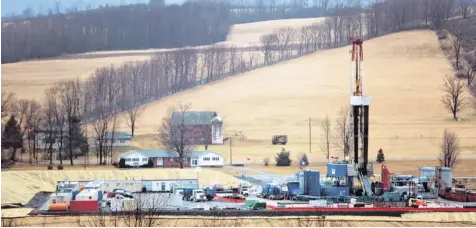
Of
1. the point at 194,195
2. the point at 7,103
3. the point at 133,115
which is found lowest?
the point at 194,195

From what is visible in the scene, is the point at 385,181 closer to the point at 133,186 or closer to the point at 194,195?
the point at 194,195

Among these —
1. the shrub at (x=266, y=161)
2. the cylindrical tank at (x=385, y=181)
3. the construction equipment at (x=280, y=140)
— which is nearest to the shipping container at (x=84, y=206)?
the cylindrical tank at (x=385, y=181)

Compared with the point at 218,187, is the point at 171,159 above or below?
above

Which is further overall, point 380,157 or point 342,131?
point 342,131

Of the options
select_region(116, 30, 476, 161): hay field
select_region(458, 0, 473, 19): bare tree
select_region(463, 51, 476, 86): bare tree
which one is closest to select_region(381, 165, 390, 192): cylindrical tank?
select_region(116, 30, 476, 161): hay field

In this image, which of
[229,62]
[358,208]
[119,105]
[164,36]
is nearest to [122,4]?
[164,36]

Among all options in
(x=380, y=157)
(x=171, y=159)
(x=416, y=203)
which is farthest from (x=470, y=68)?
(x=416, y=203)

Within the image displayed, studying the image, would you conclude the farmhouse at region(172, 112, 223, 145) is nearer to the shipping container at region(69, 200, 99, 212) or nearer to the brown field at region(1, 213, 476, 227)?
the shipping container at region(69, 200, 99, 212)

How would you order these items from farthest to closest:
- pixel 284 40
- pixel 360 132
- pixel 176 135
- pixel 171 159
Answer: pixel 284 40 → pixel 176 135 → pixel 171 159 → pixel 360 132
